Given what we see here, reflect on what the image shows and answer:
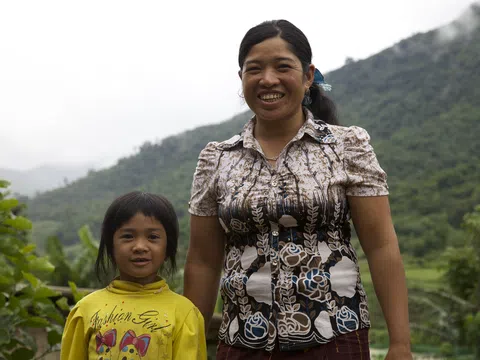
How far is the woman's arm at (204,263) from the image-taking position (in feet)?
6.42

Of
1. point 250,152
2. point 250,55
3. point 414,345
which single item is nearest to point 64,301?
point 250,152

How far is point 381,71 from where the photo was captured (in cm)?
4031

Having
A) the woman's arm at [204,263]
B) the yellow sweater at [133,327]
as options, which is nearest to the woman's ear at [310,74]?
the woman's arm at [204,263]

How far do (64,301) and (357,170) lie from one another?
1336mm

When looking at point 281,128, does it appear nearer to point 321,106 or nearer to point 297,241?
point 321,106

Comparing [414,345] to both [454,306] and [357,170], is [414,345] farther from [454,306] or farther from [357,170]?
[357,170]

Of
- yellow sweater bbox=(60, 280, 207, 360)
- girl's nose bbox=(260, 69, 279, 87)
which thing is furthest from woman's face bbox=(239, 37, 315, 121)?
yellow sweater bbox=(60, 280, 207, 360)

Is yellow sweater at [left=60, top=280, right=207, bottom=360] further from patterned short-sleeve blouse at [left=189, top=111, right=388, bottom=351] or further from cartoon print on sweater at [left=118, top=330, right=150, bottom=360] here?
patterned short-sleeve blouse at [left=189, top=111, right=388, bottom=351]

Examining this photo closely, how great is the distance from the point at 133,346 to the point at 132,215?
36 centimetres

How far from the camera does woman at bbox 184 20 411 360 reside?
5.52 ft

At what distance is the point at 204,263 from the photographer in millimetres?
1993

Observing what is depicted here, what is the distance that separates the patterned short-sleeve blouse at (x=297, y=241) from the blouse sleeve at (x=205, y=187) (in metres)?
0.08

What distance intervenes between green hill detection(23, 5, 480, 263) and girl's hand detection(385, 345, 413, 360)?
65.4 feet

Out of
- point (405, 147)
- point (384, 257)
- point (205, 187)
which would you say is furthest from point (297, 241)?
point (405, 147)
